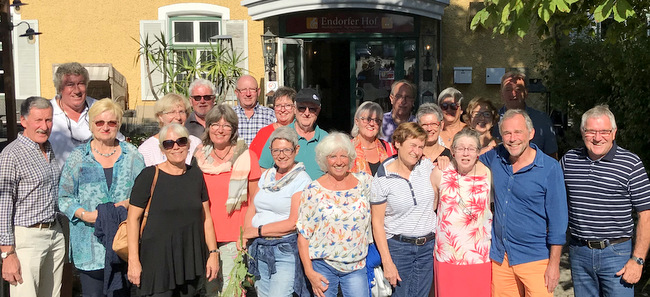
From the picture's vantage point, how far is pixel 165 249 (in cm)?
454

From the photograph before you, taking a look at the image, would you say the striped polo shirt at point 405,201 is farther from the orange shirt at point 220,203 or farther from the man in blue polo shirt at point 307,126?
the orange shirt at point 220,203

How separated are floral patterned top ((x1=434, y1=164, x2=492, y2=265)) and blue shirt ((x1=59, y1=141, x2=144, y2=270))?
6.98ft

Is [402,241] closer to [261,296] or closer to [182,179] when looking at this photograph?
[261,296]

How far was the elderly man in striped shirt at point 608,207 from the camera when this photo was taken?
175 inches

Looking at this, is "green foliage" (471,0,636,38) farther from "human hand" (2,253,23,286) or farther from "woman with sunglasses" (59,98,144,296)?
"human hand" (2,253,23,286)

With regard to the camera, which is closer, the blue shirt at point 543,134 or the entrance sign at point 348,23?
the blue shirt at point 543,134

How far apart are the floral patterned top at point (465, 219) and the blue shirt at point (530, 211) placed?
8 cm

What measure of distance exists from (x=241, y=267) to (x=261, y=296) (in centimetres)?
25

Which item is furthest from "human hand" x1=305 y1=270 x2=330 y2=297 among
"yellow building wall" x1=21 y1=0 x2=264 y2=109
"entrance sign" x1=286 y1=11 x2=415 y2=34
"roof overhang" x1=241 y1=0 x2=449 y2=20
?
"yellow building wall" x1=21 y1=0 x2=264 y2=109

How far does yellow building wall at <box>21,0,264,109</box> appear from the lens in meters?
12.8

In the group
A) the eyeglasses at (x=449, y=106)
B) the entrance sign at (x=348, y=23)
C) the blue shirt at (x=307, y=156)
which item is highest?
the entrance sign at (x=348, y=23)

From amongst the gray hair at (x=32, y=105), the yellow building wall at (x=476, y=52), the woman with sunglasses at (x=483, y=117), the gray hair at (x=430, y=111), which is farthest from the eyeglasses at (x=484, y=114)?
the yellow building wall at (x=476, y=52)

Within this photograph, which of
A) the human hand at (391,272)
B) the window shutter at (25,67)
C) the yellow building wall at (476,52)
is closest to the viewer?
the human hand at (391,272)

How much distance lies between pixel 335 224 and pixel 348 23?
26.8 feet
